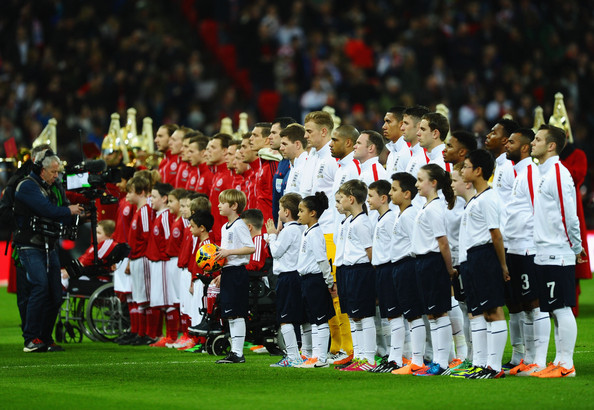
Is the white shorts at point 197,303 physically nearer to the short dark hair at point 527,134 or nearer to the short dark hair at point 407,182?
the short dark hair at point 407,182

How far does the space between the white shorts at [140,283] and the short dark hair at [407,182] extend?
476 cm

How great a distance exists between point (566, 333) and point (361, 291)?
187 cm

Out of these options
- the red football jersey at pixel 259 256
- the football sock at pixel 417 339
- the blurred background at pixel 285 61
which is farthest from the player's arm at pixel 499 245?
the blurred background at pixel 285 61

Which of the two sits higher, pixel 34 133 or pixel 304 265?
pixel 34 133

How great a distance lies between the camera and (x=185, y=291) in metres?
13.4

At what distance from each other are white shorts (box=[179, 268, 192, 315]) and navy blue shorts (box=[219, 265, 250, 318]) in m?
2.00

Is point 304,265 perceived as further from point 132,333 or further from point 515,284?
point 132,333

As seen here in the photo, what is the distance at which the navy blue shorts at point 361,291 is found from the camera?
10.3 meters

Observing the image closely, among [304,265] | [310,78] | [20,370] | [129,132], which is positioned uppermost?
[310,78]

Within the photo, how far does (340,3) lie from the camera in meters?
27.1

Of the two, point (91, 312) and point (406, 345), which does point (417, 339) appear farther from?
point (91, 312)

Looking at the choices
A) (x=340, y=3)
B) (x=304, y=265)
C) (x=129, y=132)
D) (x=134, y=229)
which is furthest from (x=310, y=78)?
(x=304, y=265)

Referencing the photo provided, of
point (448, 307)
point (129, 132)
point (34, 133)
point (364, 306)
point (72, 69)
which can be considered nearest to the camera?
point (448, 307)

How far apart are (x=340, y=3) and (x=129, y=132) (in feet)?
36.9
